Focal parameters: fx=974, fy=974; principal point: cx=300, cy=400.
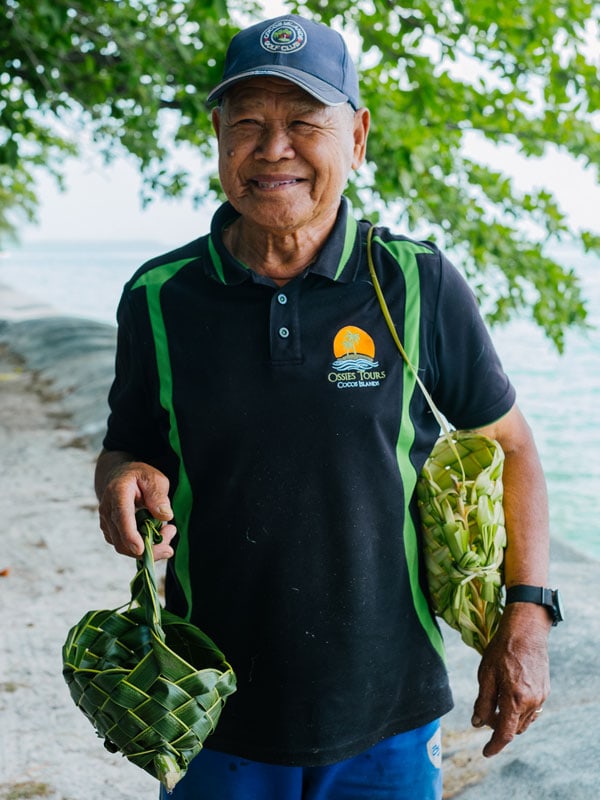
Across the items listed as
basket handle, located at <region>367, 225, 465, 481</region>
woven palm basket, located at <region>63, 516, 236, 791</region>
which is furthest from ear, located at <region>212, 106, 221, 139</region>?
woven palm basket, located at <region>63, 516, 236, 791</region>

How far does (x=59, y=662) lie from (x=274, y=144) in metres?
2.64

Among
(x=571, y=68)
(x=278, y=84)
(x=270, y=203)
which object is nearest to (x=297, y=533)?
(x=270, y=203)

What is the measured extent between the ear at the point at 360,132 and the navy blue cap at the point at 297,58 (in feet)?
0.17

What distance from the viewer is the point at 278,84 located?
1.85 m

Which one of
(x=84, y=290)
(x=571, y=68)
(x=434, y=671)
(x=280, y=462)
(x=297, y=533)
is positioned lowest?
(x=84, y=290)

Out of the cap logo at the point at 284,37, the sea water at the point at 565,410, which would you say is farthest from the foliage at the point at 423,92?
the cap logo at the point at 284,37

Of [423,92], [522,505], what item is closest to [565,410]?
[423,92]

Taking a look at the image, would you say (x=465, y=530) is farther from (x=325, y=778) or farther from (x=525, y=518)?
(x=325, y=778)

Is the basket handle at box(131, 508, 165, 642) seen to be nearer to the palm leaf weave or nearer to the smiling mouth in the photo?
the palm leaf weave

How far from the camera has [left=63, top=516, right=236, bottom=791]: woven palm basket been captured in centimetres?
166

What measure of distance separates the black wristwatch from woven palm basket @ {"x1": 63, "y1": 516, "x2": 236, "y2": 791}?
0.61 meters

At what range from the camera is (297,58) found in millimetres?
1832

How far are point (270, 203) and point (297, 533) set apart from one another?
2.07 feet

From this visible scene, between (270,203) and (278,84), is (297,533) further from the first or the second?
(278,84)
